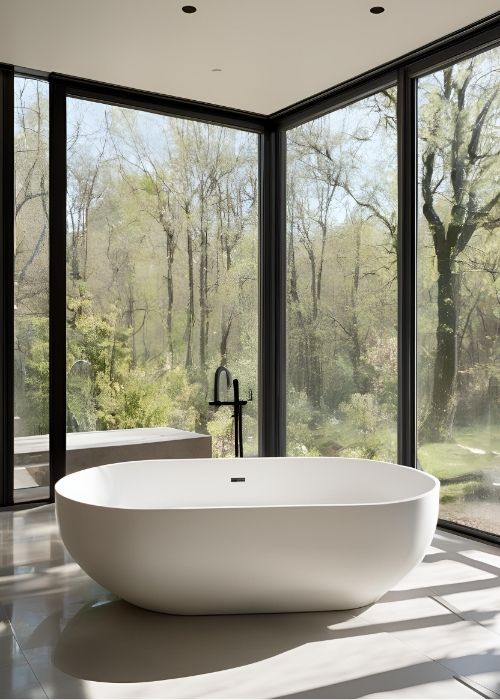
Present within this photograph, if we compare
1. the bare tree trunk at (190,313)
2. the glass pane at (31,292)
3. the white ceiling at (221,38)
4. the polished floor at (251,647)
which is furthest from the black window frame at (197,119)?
the polished floor at (251,647)

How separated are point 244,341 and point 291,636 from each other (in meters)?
3.21

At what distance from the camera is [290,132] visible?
18.9 ft

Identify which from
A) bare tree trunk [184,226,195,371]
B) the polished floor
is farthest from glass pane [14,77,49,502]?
the polished floor

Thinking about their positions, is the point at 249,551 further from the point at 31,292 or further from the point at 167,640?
the point at 31,292

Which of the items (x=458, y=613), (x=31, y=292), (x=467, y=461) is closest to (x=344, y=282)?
(x=467, y=461)

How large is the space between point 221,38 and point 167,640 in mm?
3171

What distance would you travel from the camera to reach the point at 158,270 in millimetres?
5355

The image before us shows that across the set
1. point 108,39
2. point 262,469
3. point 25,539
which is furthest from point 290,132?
point 25,539

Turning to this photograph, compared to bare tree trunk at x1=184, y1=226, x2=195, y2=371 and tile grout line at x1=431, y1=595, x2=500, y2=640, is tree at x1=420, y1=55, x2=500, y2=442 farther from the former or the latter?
bare tree trunk at x1=184, y1=226, x2=195, y2=371

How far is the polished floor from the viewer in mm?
2432

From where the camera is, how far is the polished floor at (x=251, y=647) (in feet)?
7.98

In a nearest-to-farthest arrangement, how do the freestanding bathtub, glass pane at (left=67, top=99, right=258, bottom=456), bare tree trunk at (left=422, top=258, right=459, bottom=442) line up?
the freestanding bathtub, bare tree trunk at (left=422, top=258, right=459, bottom=442), glass pane at (left=67, top=99, right=258, bottom=456)

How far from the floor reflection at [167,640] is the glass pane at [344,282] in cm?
209

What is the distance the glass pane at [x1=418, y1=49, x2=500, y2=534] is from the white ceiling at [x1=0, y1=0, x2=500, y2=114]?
1.37 feet
